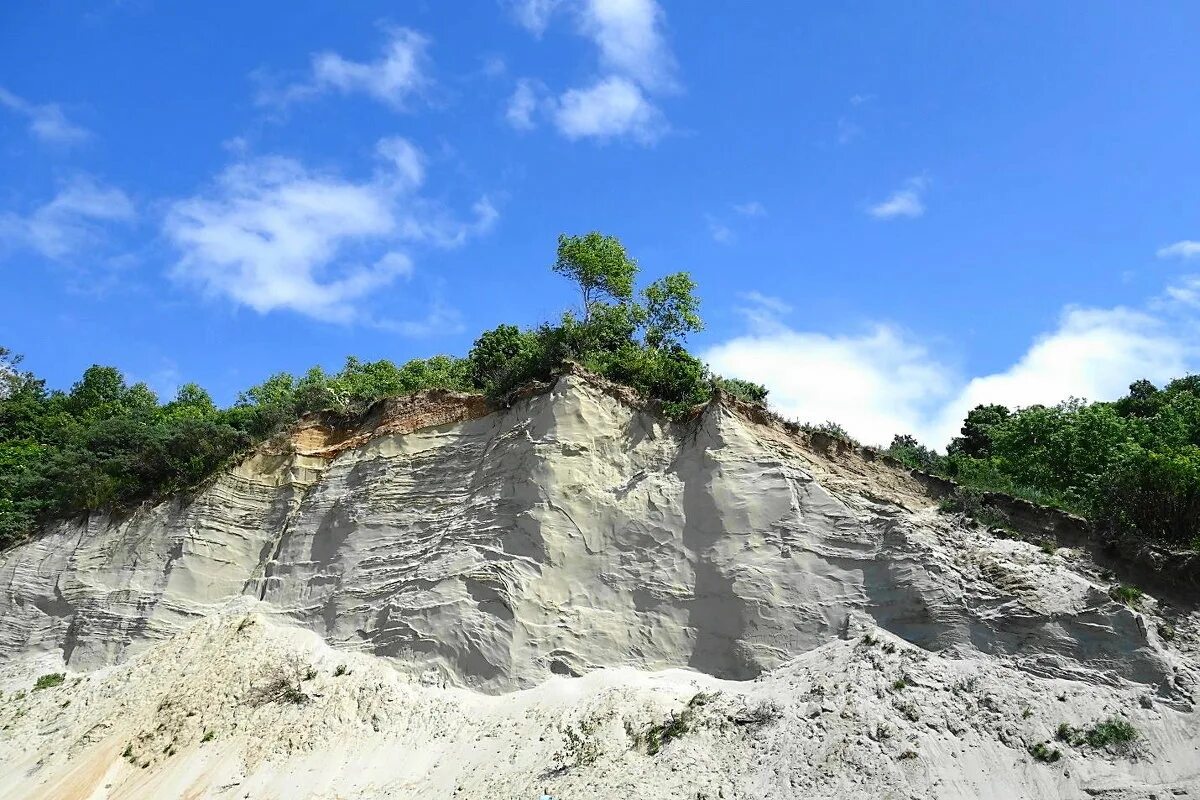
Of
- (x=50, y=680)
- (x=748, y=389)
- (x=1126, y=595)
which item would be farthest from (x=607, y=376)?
(x=50, y=680)

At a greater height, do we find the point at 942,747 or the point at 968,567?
the point at 968,567

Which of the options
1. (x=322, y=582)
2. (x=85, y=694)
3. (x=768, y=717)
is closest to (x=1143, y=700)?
(x=768, y=717)

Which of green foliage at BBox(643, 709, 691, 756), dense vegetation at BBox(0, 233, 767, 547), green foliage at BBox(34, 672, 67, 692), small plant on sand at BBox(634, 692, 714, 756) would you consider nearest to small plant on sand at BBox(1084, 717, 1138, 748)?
small plant on sand at BBox(634, 692, 714, 756)

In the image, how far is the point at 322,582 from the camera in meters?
18.9

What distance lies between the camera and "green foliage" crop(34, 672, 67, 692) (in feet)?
63.0

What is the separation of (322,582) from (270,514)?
9.40 ft

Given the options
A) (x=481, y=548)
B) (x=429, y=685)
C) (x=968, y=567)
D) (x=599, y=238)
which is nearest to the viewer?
(x=968, y=567)

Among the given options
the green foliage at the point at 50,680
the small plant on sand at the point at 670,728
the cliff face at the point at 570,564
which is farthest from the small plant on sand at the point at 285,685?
the small plant on sand at the point at 670,728

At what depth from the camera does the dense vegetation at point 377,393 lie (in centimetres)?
2033

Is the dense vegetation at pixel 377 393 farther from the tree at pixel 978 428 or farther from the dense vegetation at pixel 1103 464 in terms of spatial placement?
the tree at pixel 978 428

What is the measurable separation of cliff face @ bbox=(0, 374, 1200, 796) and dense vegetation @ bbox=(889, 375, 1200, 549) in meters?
1.80

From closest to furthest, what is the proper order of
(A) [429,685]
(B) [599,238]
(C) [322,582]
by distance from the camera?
(A) [429,685]
(C) [322,582]
(B) [599,238]

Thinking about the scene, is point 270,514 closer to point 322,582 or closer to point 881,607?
point 322,582

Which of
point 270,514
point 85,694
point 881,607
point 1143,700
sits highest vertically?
point 270,514
